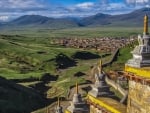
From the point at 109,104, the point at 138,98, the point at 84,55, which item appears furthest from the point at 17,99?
the point at 84,55

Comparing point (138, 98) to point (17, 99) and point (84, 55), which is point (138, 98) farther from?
point (84, 55)

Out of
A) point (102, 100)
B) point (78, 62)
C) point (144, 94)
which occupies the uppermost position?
point (144, 94)

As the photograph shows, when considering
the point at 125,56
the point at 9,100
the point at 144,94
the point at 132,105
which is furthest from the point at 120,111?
the point at 125,56

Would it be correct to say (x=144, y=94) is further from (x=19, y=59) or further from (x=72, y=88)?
(x=19, y=59)

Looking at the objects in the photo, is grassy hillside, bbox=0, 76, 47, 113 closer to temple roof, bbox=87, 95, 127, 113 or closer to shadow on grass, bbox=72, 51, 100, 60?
temple roof, bbox=87, 95, 127, 113

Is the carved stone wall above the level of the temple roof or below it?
above

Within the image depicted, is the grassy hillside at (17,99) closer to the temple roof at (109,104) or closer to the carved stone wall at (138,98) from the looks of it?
the temple roof at (109,104)

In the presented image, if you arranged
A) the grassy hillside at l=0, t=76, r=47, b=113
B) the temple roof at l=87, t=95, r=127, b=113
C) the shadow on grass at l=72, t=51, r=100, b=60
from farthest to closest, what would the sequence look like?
the shadow on grass at l=72, t=51, r=100, b=60, the grassy hillside at l=0, t=76, r=47, b=113, the temple roof at l=87, t=95, r=127, b=113

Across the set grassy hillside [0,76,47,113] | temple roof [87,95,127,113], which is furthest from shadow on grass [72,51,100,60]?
temple roof [87,95,127,113]
